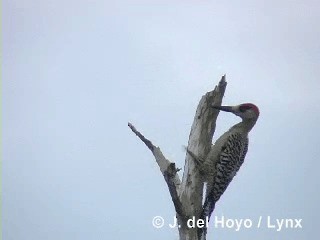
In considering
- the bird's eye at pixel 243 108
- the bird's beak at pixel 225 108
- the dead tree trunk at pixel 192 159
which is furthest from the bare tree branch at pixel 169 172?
the bird's eye at pixel 243 108

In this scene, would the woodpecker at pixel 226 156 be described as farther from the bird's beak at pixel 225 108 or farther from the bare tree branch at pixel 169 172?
the bare tree branch at pixel 169 172

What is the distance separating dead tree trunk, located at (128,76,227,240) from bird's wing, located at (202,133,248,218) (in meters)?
0.08

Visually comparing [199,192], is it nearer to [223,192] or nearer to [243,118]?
[223,192]

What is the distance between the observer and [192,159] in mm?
2758

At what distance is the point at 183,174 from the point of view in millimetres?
2781

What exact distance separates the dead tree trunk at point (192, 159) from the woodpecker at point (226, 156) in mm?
37

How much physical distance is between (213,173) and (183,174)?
6.3 inches

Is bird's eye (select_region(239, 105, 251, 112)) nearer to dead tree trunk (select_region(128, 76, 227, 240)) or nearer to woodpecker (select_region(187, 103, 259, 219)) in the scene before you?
woodpecker (select_region(187, 103, 259, 219))

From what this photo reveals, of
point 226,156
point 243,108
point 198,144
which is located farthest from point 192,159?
point 243,108

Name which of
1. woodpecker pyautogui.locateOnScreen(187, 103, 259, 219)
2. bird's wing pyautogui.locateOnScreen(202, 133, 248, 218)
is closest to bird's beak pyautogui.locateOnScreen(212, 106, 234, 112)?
woodpecker pyautogui.locateOnScreen(187, 103, 259, 219)

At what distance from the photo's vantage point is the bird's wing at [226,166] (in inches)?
111

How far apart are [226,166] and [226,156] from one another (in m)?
0.05

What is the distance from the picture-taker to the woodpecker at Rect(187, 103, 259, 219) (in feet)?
9.14

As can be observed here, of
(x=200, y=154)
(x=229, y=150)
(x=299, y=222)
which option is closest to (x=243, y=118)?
(x=229, y=150)
